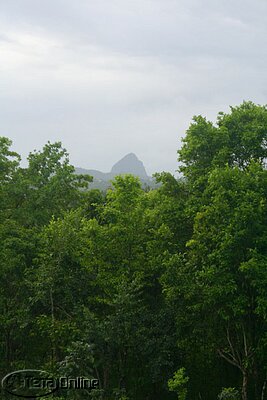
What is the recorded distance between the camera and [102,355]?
18.0m

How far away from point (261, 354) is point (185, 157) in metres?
10.7

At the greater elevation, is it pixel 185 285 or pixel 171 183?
pixel 171 183

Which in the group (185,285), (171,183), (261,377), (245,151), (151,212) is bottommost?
(261,377)

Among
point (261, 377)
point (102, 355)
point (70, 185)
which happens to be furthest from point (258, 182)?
point (70, 185)

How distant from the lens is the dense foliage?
681 inches

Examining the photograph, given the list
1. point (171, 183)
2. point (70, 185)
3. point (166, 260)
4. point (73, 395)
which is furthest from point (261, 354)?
point (70, 185)

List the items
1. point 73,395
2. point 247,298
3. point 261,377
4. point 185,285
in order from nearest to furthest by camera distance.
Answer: point 73,395 → point 247,298 → point 185,285 → point 261,377

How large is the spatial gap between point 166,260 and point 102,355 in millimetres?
4921

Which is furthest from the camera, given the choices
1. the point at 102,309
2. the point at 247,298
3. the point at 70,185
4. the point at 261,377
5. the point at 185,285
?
the point at 70,185

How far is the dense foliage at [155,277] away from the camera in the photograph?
17.3 m

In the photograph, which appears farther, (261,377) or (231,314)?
(261,377)

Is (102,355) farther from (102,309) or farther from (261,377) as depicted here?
(261,377)

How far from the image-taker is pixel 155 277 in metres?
22.1

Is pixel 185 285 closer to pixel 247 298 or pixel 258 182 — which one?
pixel 247 298
